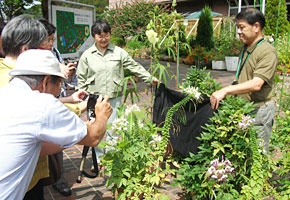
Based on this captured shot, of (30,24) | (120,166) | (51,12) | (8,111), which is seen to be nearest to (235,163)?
(120,166)

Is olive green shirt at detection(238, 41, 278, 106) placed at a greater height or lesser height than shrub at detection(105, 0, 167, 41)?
lesser

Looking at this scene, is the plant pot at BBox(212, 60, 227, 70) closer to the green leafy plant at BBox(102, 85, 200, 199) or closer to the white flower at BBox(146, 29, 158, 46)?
the white flower at BBox(146, 29, 158, 46)

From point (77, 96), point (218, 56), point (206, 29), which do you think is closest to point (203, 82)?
point (77, 96)

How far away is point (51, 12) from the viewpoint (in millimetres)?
5793

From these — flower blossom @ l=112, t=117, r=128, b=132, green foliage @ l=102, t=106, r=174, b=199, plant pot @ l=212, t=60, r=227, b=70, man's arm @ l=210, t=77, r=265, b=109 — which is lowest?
green foliage @ l=102, t=106, r=174, b=199

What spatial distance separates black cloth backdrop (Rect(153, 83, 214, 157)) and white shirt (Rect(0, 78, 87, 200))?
63.5 inches

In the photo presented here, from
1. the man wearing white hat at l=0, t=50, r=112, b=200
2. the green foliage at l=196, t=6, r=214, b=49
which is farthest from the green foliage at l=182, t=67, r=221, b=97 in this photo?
the green foliage at l=196, t=6, r=214, b=49

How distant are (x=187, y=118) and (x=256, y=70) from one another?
0.94 m

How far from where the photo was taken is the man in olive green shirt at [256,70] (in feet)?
8.53

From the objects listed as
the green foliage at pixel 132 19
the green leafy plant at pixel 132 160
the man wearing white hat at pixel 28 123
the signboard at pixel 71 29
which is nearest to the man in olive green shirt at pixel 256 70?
the green leafy plant at pixel 132 160

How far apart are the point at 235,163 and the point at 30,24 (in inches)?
83.2

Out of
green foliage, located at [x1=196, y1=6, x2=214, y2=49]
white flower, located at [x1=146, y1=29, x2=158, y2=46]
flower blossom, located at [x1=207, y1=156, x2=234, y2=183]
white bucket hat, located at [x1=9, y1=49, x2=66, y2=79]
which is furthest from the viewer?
green foliage, located at [x1=196, y1=6, x2=214, y2=49]

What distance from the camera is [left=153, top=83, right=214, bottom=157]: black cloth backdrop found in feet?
9.78

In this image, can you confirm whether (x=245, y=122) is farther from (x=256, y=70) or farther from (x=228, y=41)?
(x=228, y=41)
